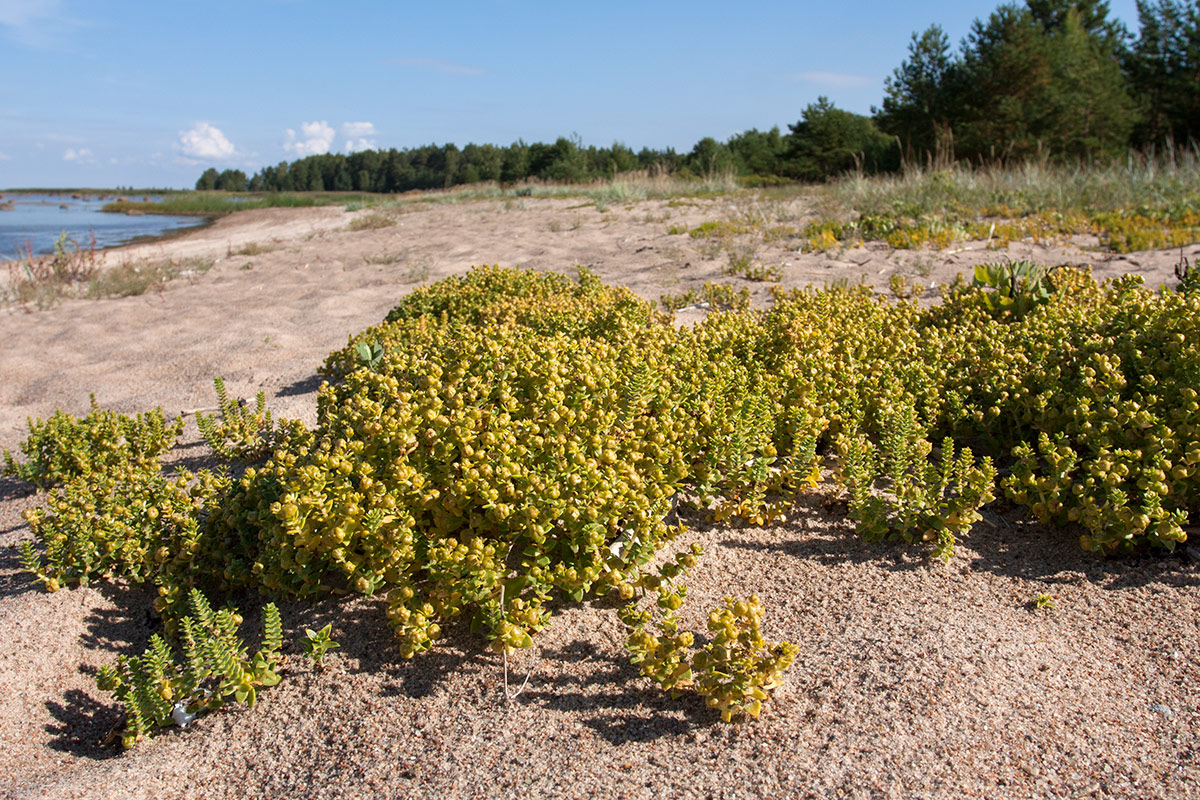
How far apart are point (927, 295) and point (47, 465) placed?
5855 mm

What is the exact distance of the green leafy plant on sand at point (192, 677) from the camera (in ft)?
6.84

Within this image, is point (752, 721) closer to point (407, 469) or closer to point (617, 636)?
point (617, 636)

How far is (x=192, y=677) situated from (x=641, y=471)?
1.44 meters

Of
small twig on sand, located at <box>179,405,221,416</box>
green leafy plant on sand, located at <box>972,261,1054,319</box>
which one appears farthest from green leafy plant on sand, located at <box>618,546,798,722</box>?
small twig on sand, located at <box>179,405,221,416</box>

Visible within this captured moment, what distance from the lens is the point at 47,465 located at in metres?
3.65

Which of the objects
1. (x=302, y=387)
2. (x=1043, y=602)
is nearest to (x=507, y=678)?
(x=1043, y=602)

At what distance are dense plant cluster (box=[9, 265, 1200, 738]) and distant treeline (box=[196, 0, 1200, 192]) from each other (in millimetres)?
21261

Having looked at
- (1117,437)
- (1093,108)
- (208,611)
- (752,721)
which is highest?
(1093,108)

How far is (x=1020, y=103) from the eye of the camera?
29.2 meters

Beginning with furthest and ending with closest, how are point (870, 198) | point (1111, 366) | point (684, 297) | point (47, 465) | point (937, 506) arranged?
point (870, 198) < point (684, 297) < point (47, 465) < point (1111, 366) < point (937, 506)

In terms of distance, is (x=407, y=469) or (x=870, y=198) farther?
(x=870, y=198)

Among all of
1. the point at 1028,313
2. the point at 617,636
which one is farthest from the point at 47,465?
the point at 1028,313

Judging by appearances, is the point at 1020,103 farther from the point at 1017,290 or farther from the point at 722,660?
the point at 722,660

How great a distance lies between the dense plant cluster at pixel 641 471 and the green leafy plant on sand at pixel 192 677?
26 cm
